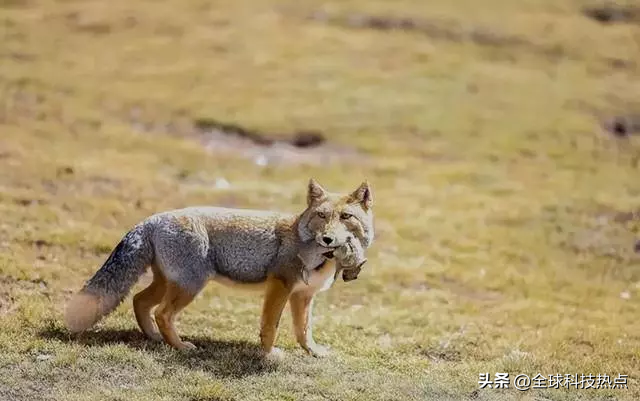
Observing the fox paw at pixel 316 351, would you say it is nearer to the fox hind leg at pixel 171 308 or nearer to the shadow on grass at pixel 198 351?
the shadow on grass at pixel 198 351

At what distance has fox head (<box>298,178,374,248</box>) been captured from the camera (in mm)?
15523

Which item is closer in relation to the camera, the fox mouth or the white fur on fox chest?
the fox mouth

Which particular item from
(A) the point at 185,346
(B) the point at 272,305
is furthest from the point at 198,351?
(B) the point at 272,305

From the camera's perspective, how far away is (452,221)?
32531mm

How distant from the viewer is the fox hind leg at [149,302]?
53.8 ft

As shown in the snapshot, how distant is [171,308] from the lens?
15820mm

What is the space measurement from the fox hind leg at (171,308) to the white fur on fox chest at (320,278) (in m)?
1.83

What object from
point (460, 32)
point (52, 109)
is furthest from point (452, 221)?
point (460, 32)

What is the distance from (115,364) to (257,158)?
24227mm

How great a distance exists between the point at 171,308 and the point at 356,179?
2180cm

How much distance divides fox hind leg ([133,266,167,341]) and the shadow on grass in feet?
0.60

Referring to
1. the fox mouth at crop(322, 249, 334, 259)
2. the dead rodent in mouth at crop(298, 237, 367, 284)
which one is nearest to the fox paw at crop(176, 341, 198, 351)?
the dead rodent in mouth at crop(298, 237, 367, 284)

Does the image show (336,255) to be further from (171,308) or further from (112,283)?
(112,283)

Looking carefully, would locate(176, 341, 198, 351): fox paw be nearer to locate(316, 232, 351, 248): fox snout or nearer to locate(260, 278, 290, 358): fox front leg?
locate(260, 278, 290, 358): fox front leg
